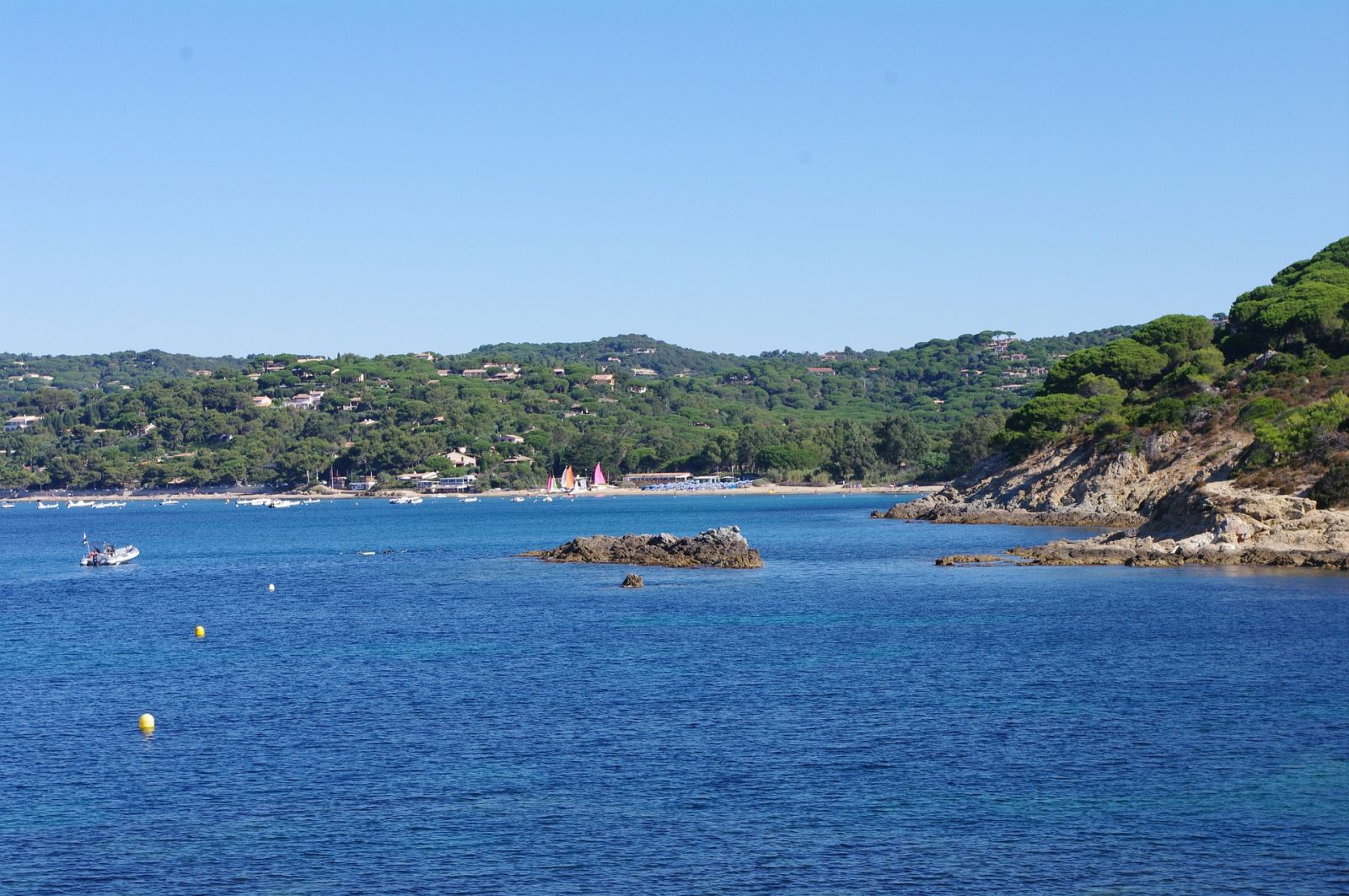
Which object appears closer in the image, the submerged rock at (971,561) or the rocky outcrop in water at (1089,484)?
the submerged rock at (971,561)

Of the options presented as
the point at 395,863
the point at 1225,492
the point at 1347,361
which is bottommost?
the point at 395,863

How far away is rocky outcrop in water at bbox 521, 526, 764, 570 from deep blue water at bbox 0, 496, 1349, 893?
14.7 m

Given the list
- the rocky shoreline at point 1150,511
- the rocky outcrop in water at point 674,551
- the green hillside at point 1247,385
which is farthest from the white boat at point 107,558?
the green hillside at point 1247,385

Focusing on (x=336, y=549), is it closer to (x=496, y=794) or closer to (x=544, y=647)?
(x=544, y=647)

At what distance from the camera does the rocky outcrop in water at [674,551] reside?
266 feet

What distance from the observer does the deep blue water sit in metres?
23.8

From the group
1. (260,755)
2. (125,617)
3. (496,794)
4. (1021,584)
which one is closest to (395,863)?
(496,794)

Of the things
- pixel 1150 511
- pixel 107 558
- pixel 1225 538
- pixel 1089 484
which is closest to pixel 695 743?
pixel 1225 538

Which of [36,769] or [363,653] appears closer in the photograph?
[36,769]

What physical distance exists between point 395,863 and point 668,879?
15.4ft

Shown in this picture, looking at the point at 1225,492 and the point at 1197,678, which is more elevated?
the point at 1225,492

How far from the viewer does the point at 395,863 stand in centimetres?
2400

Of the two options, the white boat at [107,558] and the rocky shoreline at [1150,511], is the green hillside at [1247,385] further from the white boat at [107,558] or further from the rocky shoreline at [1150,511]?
the white boat at [107,558]

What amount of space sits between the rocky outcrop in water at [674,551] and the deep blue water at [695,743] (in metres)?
14.7
